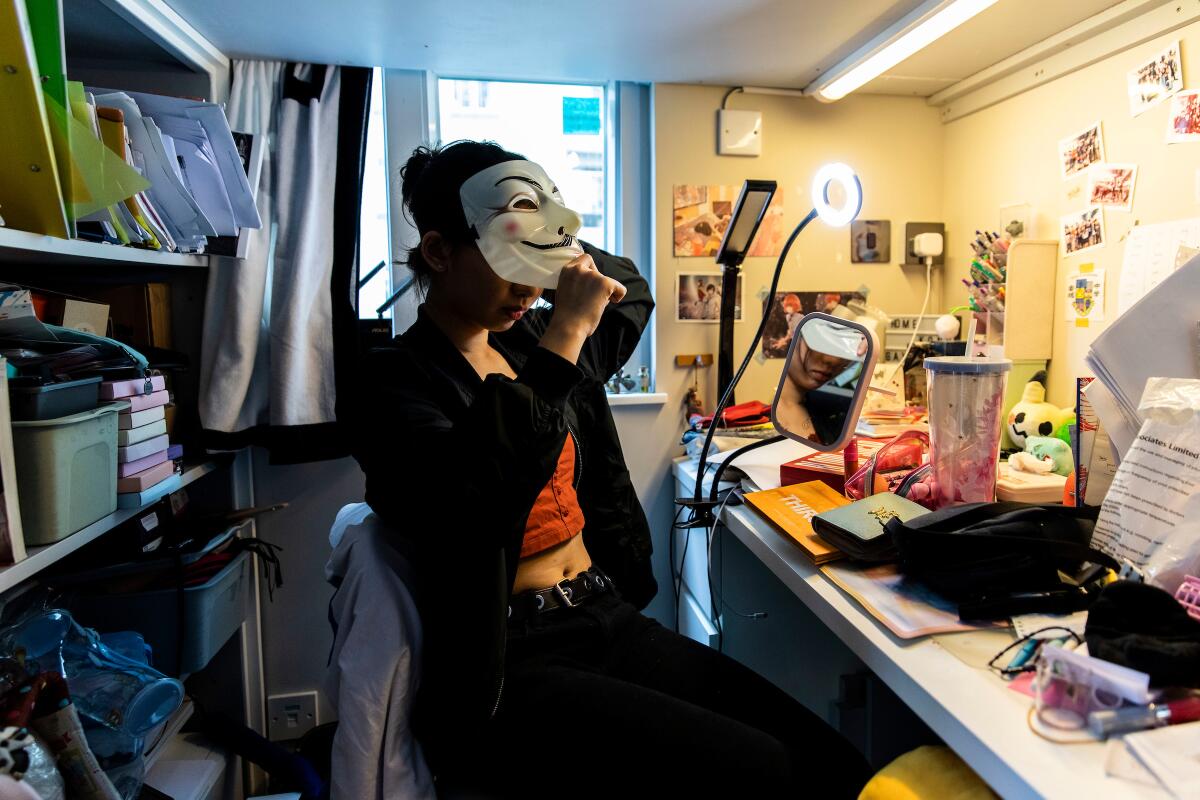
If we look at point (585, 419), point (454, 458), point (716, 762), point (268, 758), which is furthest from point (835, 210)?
point (268, 758)

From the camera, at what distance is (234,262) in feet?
5.41

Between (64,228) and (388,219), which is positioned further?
(388,219)

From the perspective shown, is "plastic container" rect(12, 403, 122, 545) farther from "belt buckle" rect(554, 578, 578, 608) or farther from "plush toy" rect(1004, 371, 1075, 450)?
"plush toy" rect(1004, 371, 1075, 450)

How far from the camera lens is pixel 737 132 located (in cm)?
196

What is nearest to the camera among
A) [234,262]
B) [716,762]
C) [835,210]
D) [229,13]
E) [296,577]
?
[716,762]

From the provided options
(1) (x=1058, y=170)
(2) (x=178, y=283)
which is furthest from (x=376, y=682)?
(1) (x=1058, y=170)

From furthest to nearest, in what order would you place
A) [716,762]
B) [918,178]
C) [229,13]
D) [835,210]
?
[918,178], [229,13], [835,210], [716,762]

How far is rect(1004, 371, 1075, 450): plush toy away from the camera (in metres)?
1.49

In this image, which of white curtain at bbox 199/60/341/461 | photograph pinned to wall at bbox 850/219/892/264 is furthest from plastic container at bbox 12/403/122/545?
Answer: photograph pinned to wall at bbox 850/219/892/264

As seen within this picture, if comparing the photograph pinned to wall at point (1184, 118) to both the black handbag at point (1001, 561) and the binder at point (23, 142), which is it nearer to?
the black handbag at point (1001, 561)

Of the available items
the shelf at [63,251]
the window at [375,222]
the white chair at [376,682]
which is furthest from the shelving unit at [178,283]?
the white chair at [376,682]

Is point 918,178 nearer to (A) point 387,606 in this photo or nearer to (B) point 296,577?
(A) point 387,606

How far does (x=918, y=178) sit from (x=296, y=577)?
2311 millimetres

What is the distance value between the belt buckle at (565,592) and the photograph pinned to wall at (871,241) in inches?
61.2
